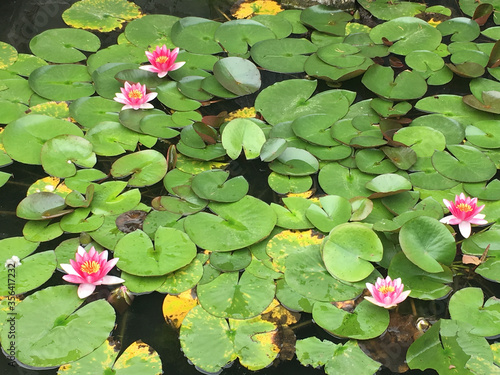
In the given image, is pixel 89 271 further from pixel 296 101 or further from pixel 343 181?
pixel 296 101

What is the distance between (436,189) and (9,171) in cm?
206

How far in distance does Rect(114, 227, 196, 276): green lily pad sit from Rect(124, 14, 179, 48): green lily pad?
1427mm

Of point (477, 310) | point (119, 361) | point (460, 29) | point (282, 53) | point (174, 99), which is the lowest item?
point (119, 361)

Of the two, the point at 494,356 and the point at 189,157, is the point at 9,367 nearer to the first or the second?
the point at 189,157

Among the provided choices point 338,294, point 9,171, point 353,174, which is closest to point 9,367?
point 9,171

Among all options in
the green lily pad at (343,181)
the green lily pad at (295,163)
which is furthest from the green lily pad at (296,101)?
the green lily pad at (343,181)

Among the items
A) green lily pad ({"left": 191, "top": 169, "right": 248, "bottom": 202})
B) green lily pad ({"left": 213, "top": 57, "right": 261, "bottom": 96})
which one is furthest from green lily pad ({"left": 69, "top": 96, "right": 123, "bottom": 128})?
green lily pad ({"left": 191, "top": 169, "right": 248, "bottom": 202})

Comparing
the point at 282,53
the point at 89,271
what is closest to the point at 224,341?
the point at 89,271

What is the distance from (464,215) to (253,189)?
0.94 m

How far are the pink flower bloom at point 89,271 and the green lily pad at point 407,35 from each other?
87.3 inches

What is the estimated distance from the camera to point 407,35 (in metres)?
3.35

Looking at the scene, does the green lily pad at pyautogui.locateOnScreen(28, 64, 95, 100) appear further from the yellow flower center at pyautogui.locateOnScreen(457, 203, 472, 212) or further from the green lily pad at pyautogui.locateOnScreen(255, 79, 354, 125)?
the yellow flower center at pyautogui.locateOnScreen(457, 203, 472, 212)

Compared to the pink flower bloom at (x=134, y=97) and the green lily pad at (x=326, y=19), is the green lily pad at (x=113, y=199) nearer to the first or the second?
the pink flower bloom at (x=134, y=97)

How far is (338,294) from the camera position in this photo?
2.03 meters
